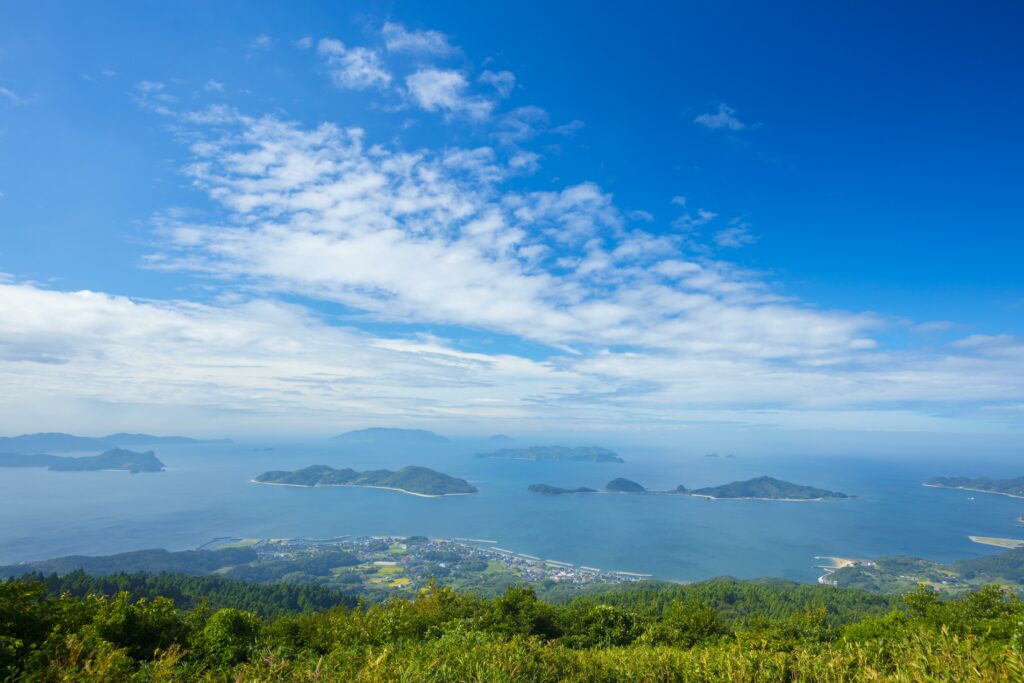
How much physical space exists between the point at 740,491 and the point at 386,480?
14301cm

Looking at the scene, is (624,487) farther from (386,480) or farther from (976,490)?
(976,490)

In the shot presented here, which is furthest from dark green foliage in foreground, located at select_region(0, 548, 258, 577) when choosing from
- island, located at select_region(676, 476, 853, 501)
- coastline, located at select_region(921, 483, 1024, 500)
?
coastline, located at select_region(921, 483, 1024, 500)

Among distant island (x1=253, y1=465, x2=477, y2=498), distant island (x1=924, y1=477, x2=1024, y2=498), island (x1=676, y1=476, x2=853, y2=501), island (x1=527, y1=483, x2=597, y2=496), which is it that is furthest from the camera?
distant island (x1=924, y1=477, x2=1024, y2=498)

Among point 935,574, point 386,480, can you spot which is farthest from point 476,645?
point 386,480

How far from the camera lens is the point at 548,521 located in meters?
124

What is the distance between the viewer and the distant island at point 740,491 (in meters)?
161

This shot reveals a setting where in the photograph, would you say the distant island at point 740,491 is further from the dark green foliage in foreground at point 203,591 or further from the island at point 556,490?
the dark green foliage in foreground at point 203,591

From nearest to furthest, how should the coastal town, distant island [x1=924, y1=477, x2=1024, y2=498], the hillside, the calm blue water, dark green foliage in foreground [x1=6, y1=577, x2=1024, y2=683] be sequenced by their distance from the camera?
dark green foliage in foreground [x1=6, y1=577, x2=1024, y2=683] < the coastal town < the hillside < the calm blue water < distant island [x1=924, y1=477, x2=1024, y2=498]

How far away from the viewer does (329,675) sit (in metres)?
5.89

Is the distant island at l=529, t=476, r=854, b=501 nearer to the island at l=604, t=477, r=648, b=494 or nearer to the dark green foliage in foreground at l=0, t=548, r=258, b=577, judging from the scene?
the island at l=604, t=477, r=648, b=494

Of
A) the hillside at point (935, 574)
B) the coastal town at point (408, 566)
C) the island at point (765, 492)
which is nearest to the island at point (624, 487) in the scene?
the island at point (765, 492)

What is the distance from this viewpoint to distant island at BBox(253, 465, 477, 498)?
172 metres

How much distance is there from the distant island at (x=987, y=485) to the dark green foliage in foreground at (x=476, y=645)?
24101 cm

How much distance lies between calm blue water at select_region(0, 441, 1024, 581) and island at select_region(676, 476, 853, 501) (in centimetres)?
983
